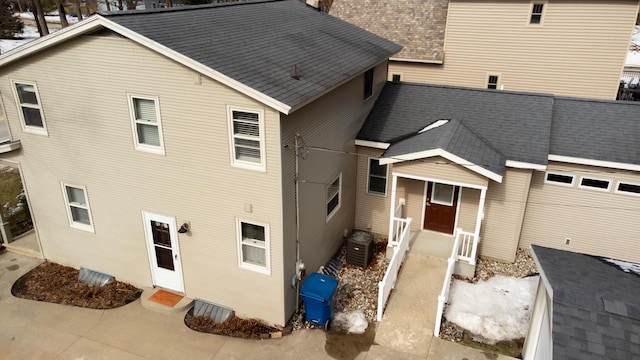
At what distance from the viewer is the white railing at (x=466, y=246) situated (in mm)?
12480

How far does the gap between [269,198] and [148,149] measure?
3365mm

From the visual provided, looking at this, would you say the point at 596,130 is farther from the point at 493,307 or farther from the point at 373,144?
the point at 373,144

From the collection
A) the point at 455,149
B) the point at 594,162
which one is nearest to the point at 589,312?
the point at 455,149

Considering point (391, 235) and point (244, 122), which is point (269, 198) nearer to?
point (244, 122)

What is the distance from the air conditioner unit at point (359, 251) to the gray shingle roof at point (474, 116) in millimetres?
3013

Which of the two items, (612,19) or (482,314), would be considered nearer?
(482,314)

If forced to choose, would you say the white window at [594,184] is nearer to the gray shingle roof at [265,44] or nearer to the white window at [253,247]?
the gray shingle roof at [265,44]

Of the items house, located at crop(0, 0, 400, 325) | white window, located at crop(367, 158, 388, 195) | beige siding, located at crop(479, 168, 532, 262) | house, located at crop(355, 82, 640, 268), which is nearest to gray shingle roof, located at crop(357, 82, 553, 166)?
house, located at crop(355, 82, 640, 268)

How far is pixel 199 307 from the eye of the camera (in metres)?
11.4

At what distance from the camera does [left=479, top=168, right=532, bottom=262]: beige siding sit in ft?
41.4

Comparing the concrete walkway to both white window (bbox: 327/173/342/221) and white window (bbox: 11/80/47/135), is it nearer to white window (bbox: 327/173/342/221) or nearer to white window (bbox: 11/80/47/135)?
white window (bbox: 327/173/342/221)

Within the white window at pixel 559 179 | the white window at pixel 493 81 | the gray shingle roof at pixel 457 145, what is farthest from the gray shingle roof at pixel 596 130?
the white window at pixel 493 81

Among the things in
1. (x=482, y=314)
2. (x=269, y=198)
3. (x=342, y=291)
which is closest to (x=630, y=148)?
(x=482, y=314)

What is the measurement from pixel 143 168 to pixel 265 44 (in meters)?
4.40
